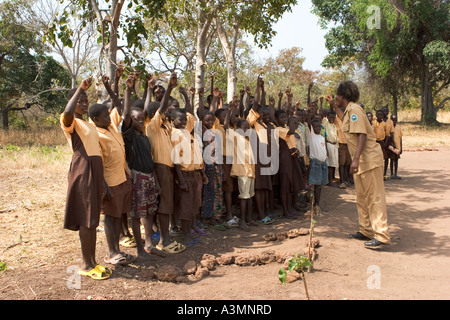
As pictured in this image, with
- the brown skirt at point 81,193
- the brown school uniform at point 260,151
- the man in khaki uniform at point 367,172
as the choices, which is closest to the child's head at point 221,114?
the brown school uniform at point 260,151

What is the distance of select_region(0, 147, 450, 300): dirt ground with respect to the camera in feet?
11.0

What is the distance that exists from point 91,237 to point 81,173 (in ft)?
2.04

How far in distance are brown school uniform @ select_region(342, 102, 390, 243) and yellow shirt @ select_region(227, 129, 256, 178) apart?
141 cm

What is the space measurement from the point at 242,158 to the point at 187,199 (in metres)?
1.23

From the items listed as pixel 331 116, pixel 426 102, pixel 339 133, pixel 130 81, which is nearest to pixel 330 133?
pixel 331 116

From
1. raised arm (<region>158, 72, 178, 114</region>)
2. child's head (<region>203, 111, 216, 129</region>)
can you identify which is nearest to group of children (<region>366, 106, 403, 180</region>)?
child's head (<region>203, 111, 216, 129</region>)

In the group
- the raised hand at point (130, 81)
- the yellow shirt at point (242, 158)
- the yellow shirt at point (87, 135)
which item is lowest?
the yellow shirt at point (242, 158)

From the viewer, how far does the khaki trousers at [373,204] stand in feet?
14.6

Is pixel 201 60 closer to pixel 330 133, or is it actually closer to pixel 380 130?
pixel 330 133

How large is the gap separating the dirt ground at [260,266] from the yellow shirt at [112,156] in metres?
0.93

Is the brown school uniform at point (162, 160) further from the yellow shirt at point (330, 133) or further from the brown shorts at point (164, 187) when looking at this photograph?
the yellow shirt at point (330, 133)

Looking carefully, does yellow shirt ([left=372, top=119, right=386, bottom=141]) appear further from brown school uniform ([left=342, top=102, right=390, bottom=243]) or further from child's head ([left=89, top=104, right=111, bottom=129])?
child's head ([left=89, top=104, right=111, bottom=129])

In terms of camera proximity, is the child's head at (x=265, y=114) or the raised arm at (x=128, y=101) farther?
the child's head at (x=265, y=114)
